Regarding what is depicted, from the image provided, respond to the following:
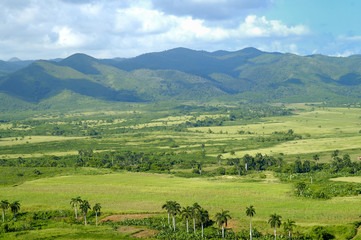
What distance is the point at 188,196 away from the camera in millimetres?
102938

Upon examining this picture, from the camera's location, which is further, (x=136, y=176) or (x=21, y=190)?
(x=136, y=176)

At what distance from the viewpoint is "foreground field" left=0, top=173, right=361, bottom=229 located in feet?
279

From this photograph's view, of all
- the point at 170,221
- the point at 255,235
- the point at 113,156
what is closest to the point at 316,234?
the point at 255,235

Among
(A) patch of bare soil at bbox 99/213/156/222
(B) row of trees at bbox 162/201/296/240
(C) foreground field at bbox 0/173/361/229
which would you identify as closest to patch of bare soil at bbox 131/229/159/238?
(B) row of trees at bbox 162/201/296/240

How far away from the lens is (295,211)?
8694 centimetres

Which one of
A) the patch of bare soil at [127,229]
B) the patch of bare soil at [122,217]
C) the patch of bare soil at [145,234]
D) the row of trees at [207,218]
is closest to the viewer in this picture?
the row of trees at [207,218]

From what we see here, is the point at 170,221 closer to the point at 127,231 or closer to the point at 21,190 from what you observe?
the point at 127,231

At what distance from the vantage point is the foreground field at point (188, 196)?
85188 millimetres

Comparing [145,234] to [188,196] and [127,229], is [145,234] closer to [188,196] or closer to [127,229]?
[127,229]

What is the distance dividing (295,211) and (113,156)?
349 feet

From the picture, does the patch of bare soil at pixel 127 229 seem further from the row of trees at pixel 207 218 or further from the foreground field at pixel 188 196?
the foreground field at pixel 188 196

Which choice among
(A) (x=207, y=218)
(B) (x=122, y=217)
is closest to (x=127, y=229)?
(B) (x=122, y=217)

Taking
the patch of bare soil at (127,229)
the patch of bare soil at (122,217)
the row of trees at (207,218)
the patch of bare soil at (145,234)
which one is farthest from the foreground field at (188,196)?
the patch of bare soil at (145,234)

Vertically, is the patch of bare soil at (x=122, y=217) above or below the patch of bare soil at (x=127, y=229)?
above
